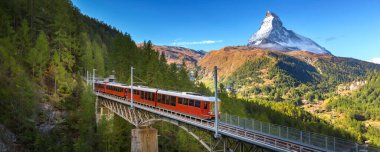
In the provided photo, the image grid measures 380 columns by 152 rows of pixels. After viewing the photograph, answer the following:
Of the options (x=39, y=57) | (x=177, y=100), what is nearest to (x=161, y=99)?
(x=177, y=100)

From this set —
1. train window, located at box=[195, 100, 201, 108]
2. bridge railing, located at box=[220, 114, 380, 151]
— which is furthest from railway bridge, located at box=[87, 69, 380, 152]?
train window, located at box=[195, 100, 201, 108]

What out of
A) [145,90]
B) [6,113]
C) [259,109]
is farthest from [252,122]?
[259,109]

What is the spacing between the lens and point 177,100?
125 ft

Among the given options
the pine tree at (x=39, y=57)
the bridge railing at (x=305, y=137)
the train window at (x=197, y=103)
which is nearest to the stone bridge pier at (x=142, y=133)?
the train window at (x=197, y=103)

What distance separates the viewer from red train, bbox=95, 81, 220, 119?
33.0m

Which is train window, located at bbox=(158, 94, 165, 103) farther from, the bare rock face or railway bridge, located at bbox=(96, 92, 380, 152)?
the bare rock face

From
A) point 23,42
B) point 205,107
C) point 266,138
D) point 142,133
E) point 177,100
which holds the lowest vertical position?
point 142,133

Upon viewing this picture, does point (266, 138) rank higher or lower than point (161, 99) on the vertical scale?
lower

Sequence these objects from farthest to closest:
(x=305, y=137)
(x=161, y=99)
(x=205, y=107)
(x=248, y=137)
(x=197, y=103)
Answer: (x=161, y=99) < (x=197, y=103) < (x=205, y=107) < (x=248, y=137) < (x=305, y=137)

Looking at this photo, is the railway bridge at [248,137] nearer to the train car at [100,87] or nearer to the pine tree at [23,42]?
the train car at [100,87]

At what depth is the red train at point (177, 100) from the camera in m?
33.0

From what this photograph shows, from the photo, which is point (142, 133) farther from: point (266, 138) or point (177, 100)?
point (266, 138)

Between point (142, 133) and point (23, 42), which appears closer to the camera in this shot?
point (142, 133)

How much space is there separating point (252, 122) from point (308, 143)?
621cm
